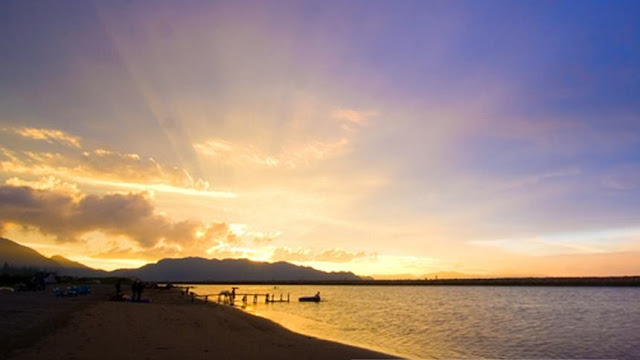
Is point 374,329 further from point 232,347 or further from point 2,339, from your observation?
point 2,339

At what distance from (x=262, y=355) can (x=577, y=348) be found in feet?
71.6

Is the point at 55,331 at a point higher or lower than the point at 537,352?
higher

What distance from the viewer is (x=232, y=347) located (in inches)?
739

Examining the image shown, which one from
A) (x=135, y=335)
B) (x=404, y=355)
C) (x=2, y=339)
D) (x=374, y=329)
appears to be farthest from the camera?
(x=374, y=329)

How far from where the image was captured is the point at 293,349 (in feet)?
65.0

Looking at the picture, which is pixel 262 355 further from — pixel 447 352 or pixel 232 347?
pixel 447 352

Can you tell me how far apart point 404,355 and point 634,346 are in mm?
17762

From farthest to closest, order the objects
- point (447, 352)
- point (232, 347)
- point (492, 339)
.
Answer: point (492, 339) → point (447, 352) → point (232, 347)

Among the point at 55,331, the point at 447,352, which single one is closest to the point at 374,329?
the point at 447,352

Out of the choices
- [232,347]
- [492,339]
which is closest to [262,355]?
[232,347]

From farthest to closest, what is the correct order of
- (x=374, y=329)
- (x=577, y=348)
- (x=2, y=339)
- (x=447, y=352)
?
(x=374, y=329), (x=577, y=348), (x=447, y=352), (x=2, y=339)

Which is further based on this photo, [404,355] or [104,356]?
[404,355]

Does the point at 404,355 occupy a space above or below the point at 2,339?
below

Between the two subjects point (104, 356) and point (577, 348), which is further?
point (577, 348)
